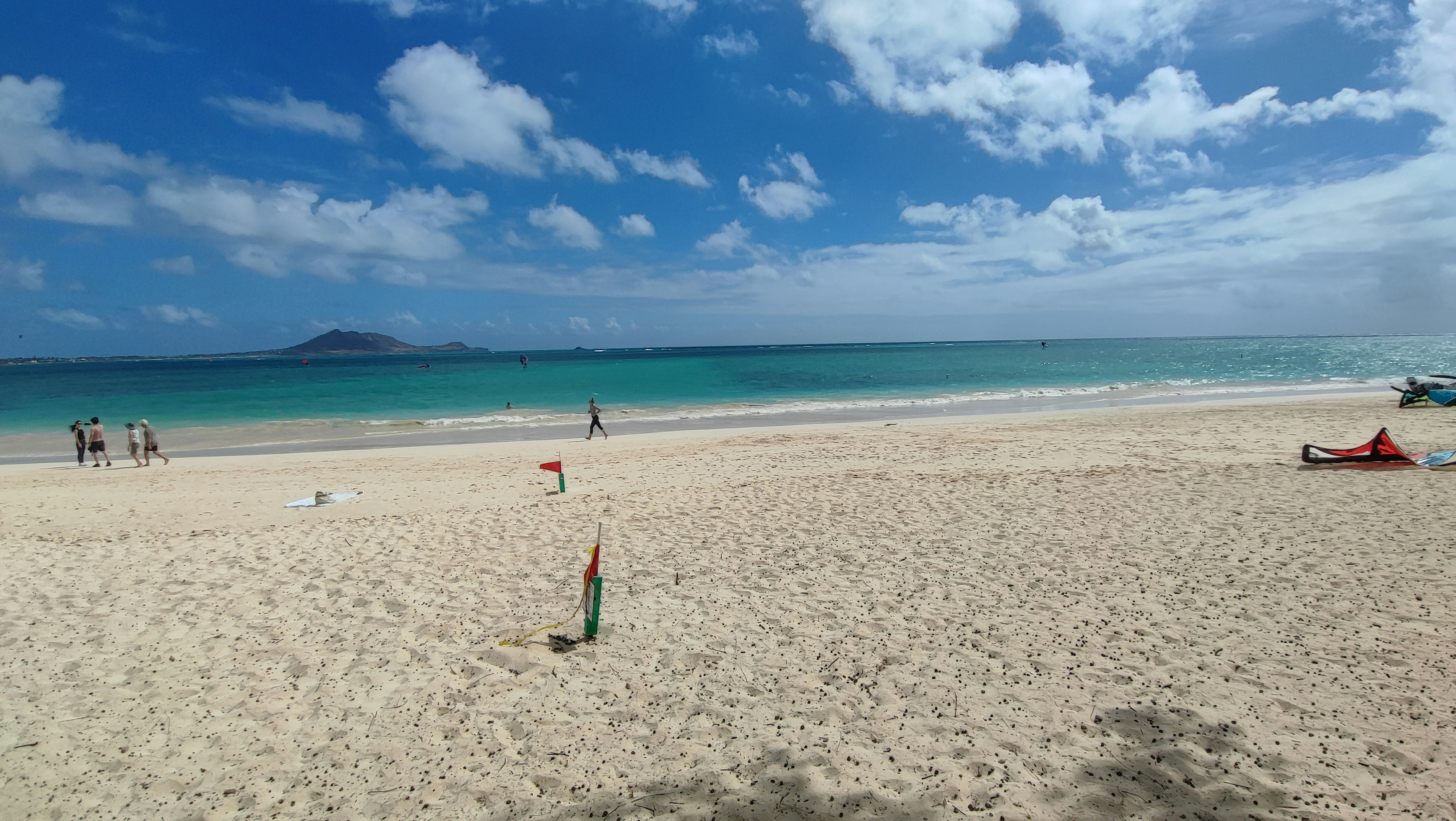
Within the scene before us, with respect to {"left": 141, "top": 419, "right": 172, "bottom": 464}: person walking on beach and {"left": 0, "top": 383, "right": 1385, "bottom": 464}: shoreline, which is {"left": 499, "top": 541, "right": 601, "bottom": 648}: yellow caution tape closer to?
{"left": 0, "top": 383, "right": 1385, "bottom": 464}: shoreline

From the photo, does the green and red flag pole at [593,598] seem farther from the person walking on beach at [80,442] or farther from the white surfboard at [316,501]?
the person walking on beach at [80,442]

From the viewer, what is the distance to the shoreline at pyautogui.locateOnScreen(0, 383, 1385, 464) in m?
21.7

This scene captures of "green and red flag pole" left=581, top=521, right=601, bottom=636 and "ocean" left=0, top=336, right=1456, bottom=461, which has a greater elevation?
"ocean" left=0, top=336, right=1456, bottom=461


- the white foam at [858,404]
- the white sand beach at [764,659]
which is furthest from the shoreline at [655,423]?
the white sand beach at [764,659]

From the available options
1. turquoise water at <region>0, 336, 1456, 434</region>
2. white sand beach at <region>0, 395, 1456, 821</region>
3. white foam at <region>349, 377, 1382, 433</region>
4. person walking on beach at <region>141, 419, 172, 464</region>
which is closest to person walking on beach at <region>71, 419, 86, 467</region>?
person walking on beach at <region>141, 419, 172, 464</region>

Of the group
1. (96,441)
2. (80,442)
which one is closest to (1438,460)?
(96,441)

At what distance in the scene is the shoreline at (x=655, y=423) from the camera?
71.3 ft

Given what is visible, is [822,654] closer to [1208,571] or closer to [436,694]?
[436,694]

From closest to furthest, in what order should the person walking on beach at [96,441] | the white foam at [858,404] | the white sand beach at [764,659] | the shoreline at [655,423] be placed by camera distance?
the white sand beach at [764,659] < the person walking on beach at [96,441] < the shoreline at [655,423] < the white foam at [858,404]


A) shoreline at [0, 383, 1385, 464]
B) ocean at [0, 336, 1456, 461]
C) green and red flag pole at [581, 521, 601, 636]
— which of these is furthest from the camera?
ocean at [0, 336, 1456, 461]

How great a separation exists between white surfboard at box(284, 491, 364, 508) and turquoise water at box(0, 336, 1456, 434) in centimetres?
1572

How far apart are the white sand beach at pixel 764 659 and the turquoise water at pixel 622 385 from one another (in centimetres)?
2090

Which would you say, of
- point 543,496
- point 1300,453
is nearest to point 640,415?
point 543,496

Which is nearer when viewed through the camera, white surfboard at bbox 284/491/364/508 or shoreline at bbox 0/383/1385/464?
white surfboard at bbox 284/491/364/508
